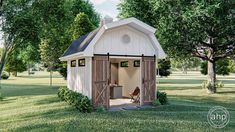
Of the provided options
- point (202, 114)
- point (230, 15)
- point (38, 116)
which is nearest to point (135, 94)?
point (202, 114)

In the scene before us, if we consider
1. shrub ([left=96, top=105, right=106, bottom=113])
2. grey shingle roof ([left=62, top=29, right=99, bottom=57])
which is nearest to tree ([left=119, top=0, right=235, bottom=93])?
grey shingle roof ([left=62, top=29, right=99, bottom=57])

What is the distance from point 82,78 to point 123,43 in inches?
131

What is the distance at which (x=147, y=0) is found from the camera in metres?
32.4

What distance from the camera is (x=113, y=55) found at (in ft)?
55.8

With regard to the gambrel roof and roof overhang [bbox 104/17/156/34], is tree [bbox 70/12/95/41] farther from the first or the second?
roof overhang [bbox 104/17/156/34]

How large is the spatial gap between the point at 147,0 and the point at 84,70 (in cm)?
1733

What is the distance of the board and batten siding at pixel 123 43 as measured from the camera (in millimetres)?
16859

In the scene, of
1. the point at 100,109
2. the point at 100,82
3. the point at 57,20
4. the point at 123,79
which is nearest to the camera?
the point at 100,109

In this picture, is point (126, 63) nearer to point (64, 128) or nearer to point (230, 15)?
point (64, 128)

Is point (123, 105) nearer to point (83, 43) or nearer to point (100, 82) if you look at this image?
point (100, 82)

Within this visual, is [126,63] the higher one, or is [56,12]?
[56,12]

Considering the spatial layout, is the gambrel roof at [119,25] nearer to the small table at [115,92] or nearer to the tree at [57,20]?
the small table at [115,92]

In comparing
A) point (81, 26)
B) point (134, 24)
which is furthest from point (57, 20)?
point (134, 24)

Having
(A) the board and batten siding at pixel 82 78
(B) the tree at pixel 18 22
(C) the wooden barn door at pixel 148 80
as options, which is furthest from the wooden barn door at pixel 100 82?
(B) the tree at pixel 18 22
